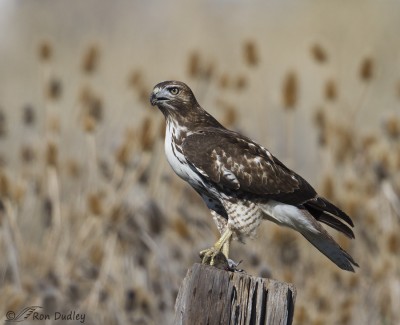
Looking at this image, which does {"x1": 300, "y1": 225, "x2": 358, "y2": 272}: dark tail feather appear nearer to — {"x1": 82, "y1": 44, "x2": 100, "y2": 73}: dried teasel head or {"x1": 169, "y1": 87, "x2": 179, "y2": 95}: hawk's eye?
{"x1": 169, "y1": 87, "x2": 179, "y2": 95}: hawk's eye

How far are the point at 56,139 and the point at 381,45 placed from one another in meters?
11.7

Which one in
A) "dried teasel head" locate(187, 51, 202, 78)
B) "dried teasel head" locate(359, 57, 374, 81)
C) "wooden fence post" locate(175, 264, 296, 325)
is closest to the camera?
"wooden fence post" locate(175, 264, 296, 325)

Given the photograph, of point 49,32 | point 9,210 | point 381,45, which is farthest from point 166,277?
point 49,32

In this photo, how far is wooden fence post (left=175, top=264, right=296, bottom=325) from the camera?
11.9ft

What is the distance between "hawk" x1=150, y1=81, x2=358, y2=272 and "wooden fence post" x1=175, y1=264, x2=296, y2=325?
0.90 m

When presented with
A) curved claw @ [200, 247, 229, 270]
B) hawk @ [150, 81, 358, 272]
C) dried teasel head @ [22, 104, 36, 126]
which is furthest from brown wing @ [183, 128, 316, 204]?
dried teasel head @ [22, 104, 36, 126]

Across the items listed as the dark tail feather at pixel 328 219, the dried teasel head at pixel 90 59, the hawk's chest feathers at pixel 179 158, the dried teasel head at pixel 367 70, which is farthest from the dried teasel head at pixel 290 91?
the hawk's chest feathers at pixel 179 158

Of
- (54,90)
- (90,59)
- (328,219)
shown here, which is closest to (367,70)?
(90,59)

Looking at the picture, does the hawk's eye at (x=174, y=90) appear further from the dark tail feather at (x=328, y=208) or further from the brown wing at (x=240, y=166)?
the dark tail feather at (x=328, y=208)

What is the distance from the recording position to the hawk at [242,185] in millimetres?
4730

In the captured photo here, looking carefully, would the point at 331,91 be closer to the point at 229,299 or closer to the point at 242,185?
the point at 242,185

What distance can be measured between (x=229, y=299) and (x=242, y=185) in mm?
1187

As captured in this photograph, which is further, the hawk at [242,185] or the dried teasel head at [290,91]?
the dried teasel head at [290,91]

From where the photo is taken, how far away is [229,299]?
3.65 metres
